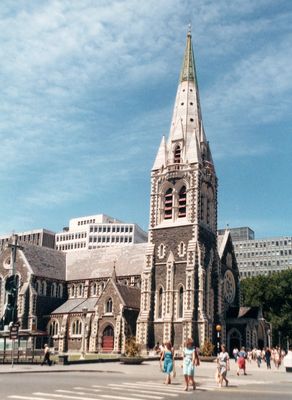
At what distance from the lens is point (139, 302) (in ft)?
210

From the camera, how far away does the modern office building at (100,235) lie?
16312 cm

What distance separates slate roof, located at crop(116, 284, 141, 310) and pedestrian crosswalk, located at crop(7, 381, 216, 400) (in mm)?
39844

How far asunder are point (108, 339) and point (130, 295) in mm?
5582

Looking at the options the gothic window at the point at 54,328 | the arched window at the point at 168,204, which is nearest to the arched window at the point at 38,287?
the gothic window at the point at 54,328

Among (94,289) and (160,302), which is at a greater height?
(94,289)

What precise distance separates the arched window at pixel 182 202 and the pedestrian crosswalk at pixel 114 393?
41.3 meters

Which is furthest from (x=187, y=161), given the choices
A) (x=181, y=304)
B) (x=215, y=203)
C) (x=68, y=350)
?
(x=68, y=350)

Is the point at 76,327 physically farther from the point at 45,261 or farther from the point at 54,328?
the point at 45,261

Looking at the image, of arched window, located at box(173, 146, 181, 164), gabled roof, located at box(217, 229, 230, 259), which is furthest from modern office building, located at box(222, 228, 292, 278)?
arched window, located at box(173, 146, 181, 164)

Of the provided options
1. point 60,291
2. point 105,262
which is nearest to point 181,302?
point 105,262

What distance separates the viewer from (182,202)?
63594 millimetres

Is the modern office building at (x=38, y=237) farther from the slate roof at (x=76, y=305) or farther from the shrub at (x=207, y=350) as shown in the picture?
the shrub at (x=207, y=350)

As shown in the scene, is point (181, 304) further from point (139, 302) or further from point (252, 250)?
point (252, 250)

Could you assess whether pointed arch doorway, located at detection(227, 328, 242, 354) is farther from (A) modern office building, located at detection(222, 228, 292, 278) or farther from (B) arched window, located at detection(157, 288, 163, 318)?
(A) modern office building, located at detection(222, 228, 292, 278)
